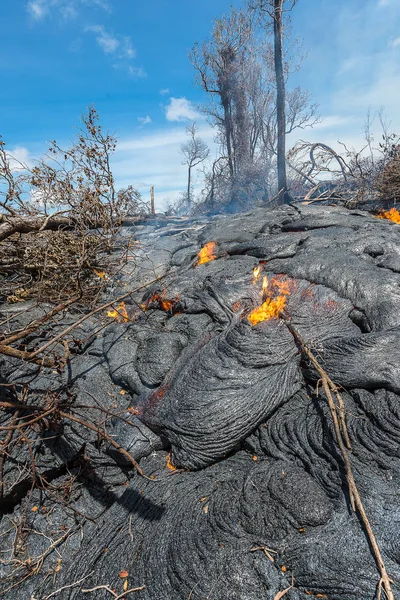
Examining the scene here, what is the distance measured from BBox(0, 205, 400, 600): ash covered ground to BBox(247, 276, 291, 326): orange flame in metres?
0.04

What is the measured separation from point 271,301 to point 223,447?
195 cm

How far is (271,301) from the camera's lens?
4.60 m

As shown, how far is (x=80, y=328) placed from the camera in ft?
17.7

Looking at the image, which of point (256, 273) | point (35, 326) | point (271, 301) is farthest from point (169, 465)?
point (256, 273)

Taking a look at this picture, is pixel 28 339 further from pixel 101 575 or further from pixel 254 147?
pixel 254 147

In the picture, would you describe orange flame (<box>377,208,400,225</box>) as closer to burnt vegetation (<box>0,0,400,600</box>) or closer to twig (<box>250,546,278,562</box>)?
burnt vegetation (<box>0,0,400,600</box>)

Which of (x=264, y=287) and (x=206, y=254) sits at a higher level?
(x=206, y=254)

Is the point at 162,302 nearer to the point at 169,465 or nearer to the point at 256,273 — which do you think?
the point at 256,273

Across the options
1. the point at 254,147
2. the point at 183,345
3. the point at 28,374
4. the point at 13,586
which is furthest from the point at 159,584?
the point at 254,147

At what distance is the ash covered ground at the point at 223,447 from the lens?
2625mm

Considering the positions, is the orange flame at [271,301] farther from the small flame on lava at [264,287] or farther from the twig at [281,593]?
the twig at [281,593]

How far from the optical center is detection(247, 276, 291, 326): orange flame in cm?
438

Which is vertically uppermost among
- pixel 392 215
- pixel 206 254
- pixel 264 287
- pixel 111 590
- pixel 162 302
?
pixel 392 215

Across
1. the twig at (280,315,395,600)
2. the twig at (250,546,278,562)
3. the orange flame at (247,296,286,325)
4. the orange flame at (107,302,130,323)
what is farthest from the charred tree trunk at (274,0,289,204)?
the twig at (250,546,278,562)
